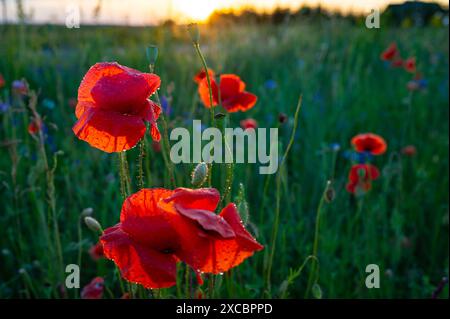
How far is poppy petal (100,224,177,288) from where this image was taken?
745 millimetres

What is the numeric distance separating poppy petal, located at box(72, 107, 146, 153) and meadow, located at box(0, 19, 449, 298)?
0.14 metres

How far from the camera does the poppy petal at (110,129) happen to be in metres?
0.85

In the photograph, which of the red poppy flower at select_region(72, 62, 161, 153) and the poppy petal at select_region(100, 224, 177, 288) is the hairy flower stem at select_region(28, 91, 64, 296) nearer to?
the red poppy flower at select_region(72, 62, 161, 153)

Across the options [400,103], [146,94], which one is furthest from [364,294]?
[400,103]

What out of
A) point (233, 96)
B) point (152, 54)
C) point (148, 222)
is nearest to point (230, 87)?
point (233, 96)

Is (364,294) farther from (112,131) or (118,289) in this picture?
(112,131)

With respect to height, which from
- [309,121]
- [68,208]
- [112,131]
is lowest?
[68,208]

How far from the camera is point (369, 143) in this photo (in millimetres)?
1826

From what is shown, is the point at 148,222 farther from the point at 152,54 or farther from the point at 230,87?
the point at 230,87

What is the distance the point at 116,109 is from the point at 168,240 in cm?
22

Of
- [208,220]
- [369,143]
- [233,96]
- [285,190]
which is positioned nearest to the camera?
[208,220]

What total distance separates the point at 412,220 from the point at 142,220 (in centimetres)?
146

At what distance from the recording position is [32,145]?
8.26 ft

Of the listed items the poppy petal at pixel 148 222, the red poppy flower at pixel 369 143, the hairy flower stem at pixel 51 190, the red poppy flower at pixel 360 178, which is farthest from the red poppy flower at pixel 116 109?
the red poppy flower at pixel 369 143
